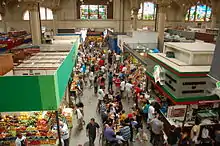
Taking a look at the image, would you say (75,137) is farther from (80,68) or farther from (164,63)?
(80,68)

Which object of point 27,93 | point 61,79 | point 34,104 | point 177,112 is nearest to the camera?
point 27,93

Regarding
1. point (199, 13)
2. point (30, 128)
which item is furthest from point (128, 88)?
point (199, 13)

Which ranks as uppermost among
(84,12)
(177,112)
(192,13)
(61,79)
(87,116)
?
(84,12)

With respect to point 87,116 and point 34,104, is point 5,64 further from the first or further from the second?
point 87,116

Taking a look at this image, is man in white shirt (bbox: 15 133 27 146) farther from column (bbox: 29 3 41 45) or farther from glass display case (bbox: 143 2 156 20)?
glass display case (bbox: 143 2 156 20)

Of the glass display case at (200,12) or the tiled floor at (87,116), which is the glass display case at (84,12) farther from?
the tiled floor at (87,116)

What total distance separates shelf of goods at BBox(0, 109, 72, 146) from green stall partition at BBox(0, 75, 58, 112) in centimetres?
169

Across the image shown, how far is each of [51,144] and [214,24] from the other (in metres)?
27.6

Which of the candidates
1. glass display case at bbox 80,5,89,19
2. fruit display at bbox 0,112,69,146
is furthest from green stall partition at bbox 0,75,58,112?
glass display case at bbox 80,5,89,19


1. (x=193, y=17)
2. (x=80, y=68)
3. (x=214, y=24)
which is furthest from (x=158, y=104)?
(x=193, y=17)

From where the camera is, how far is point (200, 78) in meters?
7.25

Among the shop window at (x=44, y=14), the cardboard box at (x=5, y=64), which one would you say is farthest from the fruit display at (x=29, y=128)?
the shop window at (x=44, y=14)

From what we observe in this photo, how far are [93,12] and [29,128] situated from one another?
103 feet

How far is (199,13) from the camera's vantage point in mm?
37406
